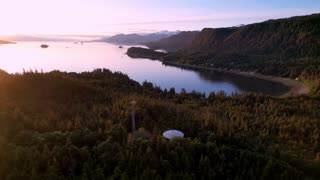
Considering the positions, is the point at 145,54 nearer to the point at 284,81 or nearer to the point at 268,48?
the point at 268,48

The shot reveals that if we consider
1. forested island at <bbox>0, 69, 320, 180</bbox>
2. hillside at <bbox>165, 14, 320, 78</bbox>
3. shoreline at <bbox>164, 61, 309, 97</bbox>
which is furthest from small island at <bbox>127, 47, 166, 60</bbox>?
forested island at <bbox>0, 69, 320, 180</bbox>

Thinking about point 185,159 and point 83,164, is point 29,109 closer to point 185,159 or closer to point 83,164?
point 83,164

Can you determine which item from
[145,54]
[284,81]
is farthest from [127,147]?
[145,54]

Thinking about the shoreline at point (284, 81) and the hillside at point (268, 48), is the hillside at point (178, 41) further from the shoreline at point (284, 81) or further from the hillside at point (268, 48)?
the shoreline at point (284, 81)

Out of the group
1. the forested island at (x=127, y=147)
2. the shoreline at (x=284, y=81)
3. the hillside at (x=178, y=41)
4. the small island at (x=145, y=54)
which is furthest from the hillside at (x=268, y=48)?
the hillside at (x=178, y=41)

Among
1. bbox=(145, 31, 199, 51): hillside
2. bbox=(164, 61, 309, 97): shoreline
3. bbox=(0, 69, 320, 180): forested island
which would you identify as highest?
bbox=(0, 69, 320, 180): forested island

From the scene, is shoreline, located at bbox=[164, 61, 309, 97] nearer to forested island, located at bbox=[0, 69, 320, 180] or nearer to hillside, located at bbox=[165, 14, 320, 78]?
hillside, located at bbox=[165, 14, 320, 78]

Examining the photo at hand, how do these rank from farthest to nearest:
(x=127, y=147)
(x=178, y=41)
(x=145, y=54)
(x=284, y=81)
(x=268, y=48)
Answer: (x=178, y=41) → (x=145, y=54) → (x=268, y=48) → (x=284, y=81) → (x=127, y=147)

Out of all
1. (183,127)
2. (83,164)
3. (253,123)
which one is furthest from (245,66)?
(83,164)
